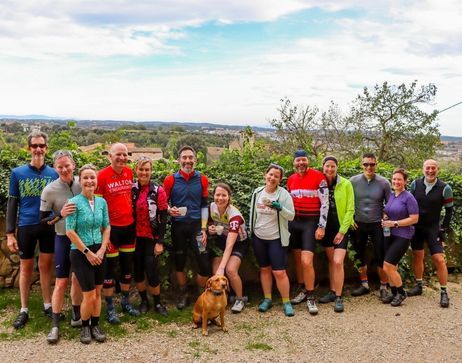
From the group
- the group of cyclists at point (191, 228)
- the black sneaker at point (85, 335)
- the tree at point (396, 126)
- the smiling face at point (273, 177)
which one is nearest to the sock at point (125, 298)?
the group of cyclists at point (191, 228)

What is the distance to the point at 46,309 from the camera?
499cm

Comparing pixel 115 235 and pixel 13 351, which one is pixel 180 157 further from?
pixel 13 351

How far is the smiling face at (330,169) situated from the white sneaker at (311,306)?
1479 mm

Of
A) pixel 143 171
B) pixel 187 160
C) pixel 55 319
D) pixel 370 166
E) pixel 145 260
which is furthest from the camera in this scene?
pixel 370 166

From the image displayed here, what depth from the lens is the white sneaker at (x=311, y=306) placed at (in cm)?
527

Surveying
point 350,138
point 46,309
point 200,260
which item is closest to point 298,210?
point 200,260

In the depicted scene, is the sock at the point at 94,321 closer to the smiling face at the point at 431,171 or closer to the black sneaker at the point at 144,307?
the black sneaker at the point at 144,307

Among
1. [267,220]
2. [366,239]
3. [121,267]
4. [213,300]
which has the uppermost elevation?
[267,220]

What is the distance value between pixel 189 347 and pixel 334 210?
2370 millimetres

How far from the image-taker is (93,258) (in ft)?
14.0

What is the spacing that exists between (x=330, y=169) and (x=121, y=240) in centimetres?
257

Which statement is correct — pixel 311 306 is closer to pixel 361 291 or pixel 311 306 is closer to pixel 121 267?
pixel 361 291

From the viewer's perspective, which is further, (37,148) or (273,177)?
(273,177)

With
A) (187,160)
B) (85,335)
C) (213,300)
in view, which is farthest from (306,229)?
(85,335)
